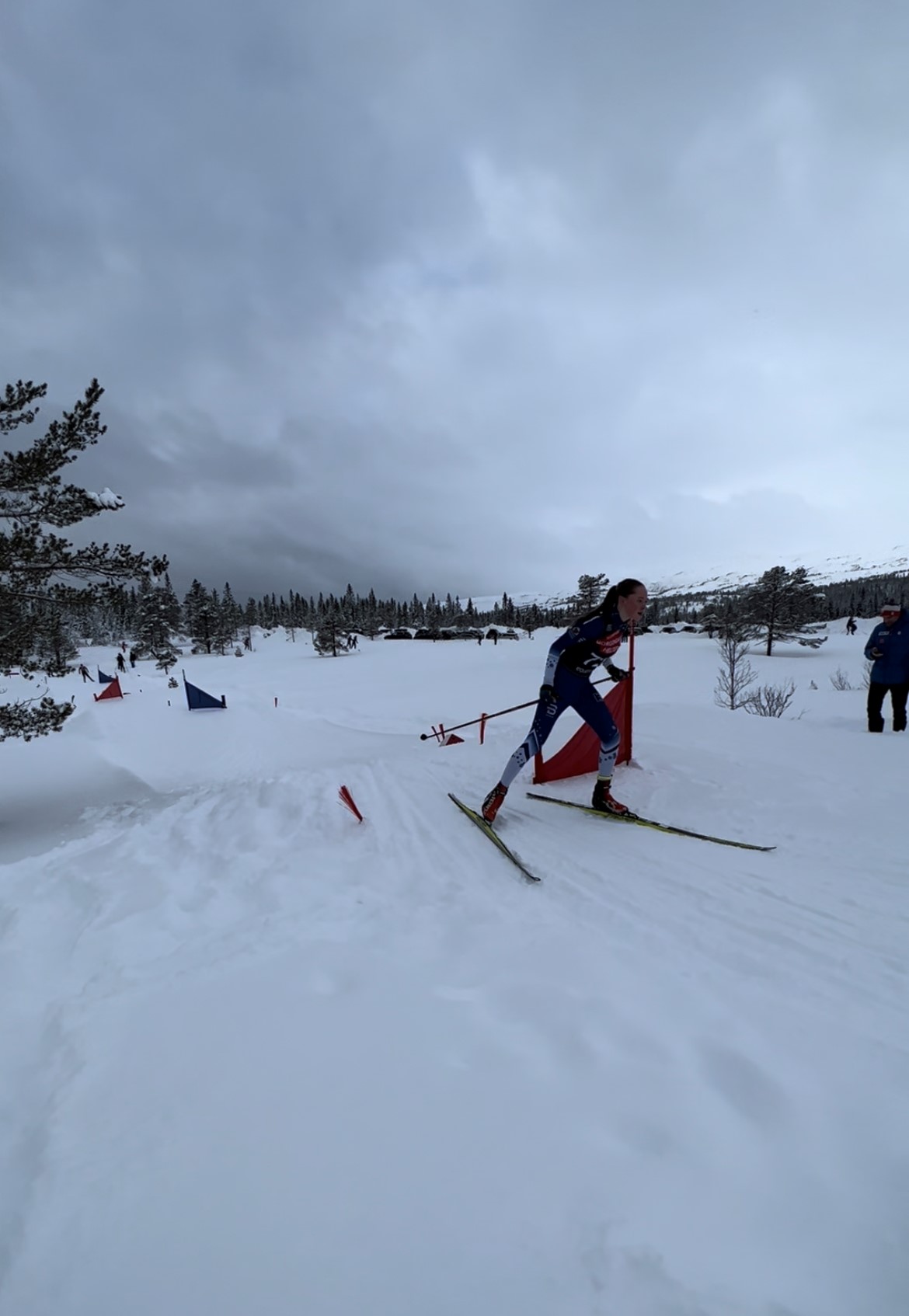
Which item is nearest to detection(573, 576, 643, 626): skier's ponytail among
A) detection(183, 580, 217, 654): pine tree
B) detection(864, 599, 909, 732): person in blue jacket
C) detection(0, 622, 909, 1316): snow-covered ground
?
detection(0, 622, 909, 1316): snow-covered ground

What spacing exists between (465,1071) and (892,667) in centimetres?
940

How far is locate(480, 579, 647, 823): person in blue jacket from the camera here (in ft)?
16.0

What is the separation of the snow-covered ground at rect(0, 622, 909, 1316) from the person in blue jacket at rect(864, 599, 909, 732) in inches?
155

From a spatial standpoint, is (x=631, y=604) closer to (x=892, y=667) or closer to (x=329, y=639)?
(x=892, y=667)

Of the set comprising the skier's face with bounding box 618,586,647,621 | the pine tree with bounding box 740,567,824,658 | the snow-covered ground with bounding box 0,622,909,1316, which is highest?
the pine tree with bounding box 740,567,824,658

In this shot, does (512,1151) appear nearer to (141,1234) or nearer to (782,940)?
(141,1234)

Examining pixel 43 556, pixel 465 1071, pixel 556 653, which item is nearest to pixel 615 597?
pixel 556 653

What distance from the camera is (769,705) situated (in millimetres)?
14867

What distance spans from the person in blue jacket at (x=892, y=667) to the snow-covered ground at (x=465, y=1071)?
394cm

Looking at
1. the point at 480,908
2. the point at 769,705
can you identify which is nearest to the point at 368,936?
the point at 480,908

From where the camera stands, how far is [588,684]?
495cm

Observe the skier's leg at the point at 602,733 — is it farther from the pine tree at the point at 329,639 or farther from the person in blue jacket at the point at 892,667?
the pine tree at the point at 329,639

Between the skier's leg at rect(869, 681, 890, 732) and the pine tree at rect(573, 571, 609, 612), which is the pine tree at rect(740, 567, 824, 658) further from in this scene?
the skier's leg at rect(869, 681, 890, 732)

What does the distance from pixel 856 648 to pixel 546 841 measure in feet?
137
